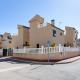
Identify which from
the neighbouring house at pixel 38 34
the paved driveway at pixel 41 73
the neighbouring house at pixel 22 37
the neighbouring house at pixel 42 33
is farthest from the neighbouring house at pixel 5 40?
the paved driveway at pixel 41 73

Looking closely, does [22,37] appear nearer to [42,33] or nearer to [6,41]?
[42,33]

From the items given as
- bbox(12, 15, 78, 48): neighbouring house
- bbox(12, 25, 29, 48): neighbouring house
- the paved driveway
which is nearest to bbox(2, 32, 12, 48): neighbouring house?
bbox(12, 15, 78, 48): neighbouring house

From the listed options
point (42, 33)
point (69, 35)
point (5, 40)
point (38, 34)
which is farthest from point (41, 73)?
point (5, 40)

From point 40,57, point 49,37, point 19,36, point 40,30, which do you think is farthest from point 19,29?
point 40,57

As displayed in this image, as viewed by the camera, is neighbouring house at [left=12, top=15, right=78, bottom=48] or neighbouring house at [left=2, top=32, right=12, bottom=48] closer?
neighbouring house at [left=12, top=15, right=78, bottom=48]

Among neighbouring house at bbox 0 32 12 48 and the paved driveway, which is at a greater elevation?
neighbouring house at bbox 0 32 12 48

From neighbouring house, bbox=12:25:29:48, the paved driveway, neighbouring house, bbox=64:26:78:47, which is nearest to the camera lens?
the paved driveway

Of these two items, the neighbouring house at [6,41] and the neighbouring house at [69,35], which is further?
the neighbouring house at [6,41]

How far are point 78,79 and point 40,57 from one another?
1203cm

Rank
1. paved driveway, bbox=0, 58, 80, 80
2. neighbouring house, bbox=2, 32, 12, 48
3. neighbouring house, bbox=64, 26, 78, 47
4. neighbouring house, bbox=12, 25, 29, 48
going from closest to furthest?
paved driveway, bbox=0, 58, 80, 80 < neighbouring house, bbox=12, 25, 29, 48 < neighbouring house, bbox=64, 26, 78, 47 < neighbouring house, bbox=2, 32, 12, 48

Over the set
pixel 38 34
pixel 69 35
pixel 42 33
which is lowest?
pixel 38 34

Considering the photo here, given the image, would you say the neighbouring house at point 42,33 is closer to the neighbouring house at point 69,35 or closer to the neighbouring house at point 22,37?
the neighbouring house at point 22,37

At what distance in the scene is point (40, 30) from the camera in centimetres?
3144

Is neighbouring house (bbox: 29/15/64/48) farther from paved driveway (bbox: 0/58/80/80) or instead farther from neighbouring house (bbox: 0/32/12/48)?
neighbouring house (bbox: 0/32/12/48)
